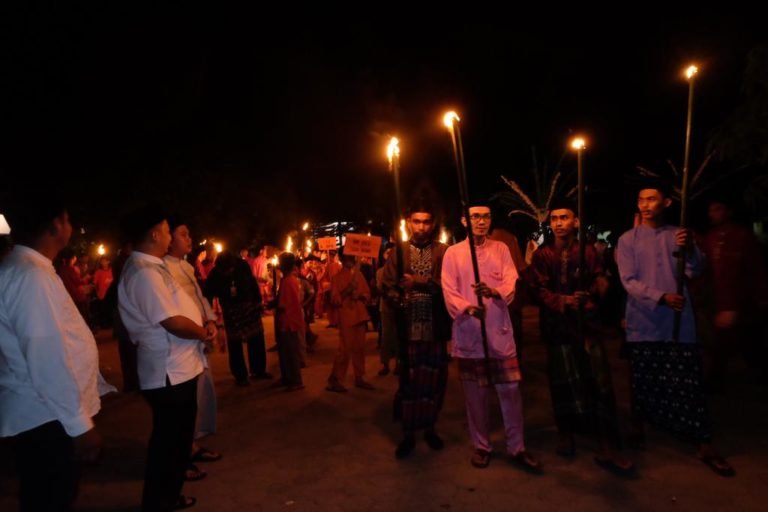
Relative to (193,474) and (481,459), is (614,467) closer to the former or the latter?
(481,459)

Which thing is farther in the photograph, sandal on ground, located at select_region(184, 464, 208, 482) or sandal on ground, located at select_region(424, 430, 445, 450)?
sandal on ground, located at select_region(424, 430, 445, 450)

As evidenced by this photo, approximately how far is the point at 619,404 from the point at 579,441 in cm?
137

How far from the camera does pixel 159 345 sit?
377cm

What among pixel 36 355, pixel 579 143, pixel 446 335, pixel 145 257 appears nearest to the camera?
pixel 36 355

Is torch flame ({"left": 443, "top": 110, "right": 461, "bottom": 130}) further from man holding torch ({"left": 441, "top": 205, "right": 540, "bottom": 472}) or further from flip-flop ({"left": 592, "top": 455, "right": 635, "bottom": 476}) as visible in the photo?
flip-flop ({"left": 592, "top": 455, "right": 635, "bottom": 476})

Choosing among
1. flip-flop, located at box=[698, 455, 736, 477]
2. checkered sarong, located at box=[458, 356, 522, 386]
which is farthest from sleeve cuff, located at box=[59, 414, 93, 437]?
flip-flop, located at box=[698, 455, 736, 477]

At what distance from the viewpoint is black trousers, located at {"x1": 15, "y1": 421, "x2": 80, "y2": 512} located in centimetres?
266

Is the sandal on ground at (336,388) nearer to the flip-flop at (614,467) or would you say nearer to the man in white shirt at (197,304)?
the man in white shirt at (197,304)

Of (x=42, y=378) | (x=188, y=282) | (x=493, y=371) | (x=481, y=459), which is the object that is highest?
(x=188, y=282)

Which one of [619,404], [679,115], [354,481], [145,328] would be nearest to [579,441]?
[619,404]

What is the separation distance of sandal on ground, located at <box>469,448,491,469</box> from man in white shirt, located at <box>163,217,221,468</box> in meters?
2.23

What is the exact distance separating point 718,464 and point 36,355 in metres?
4.63

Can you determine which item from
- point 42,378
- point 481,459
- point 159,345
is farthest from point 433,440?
point 42,378

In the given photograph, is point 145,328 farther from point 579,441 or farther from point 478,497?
point 579,441
